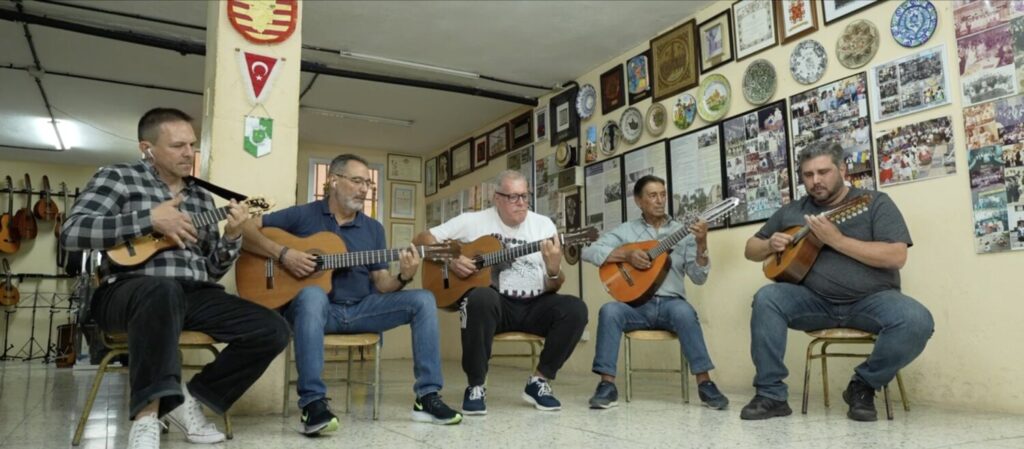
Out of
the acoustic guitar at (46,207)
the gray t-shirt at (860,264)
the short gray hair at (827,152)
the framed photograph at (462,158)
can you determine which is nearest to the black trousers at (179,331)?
the gray t-shirt at (860,264)

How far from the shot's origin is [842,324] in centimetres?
313

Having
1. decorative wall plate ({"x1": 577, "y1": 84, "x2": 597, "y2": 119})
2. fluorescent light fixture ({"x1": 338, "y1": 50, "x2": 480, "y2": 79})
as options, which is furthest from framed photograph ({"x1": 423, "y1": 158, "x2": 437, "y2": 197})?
decorative wall plate ({"x1": 577, "y1": 84, "x2": 597, "y2": 119})

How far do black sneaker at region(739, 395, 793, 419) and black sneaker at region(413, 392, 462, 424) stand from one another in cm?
124

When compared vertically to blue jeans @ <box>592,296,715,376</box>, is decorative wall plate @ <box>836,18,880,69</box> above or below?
above

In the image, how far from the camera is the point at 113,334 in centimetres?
248

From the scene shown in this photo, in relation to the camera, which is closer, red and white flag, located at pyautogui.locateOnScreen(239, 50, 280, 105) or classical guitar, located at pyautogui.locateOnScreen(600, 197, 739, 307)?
red and white flag, located at pyautogui.locateOnScreen(239, 50, 280, 105)

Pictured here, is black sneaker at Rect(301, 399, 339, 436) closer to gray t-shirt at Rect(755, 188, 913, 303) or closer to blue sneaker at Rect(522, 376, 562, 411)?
blue sneaker at Rect(522, 376, 562, 411)

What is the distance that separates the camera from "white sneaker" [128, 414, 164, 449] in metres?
2.19

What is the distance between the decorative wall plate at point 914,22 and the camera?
11.8ft

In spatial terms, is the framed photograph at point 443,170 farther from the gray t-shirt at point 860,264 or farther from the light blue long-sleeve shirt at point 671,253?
the gray t-shirt at point 860,264

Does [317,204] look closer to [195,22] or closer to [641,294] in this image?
[641,294]

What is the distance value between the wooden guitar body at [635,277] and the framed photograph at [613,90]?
2.25 meters

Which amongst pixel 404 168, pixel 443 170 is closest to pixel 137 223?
pixel 443 170

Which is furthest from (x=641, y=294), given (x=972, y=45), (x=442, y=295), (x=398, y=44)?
(x=398, y=44)
